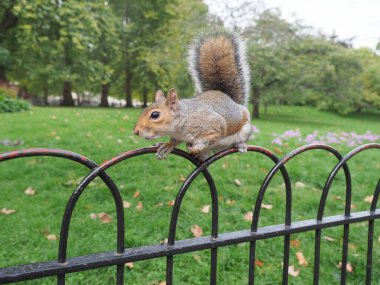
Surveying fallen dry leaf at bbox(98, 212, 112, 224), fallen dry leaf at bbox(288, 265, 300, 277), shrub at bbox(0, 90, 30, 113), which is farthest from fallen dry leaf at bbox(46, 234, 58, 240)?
shrub at bbox(0, 90, 30, 113)

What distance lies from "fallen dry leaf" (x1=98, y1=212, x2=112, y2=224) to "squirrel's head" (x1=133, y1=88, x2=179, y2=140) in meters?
1.40

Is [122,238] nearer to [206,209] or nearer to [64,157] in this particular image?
[64,157]

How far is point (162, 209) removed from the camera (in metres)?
2.24

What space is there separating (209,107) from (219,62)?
20 centimetres

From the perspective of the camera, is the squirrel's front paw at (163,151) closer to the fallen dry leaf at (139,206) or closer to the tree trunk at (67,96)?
the fallen dry leaf at (139,206)

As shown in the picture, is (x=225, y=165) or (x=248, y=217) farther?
(x=225, y=165)

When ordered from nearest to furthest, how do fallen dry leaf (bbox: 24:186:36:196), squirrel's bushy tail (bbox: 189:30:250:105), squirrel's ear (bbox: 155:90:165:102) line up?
1. squirrel's ear (bbox: 155:90:165:102)
2. squirrel's bushy tail (bbox: 189:30:250:105)
3. fallen dry leaf (bbox: 24:186:36:196)

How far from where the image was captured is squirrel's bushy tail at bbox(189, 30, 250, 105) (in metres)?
1.07

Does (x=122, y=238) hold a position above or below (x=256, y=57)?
below

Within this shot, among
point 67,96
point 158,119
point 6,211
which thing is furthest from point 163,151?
point 67,96

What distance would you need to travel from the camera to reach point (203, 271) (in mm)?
1719

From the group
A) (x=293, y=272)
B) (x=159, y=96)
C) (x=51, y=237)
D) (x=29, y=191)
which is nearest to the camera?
(x=159, y=96)

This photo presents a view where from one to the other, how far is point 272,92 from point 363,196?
8.06 m

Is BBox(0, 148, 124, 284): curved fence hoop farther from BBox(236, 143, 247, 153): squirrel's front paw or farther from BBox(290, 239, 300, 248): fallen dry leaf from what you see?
BBox(290, 239, 300, 248): fallen dry leaf
